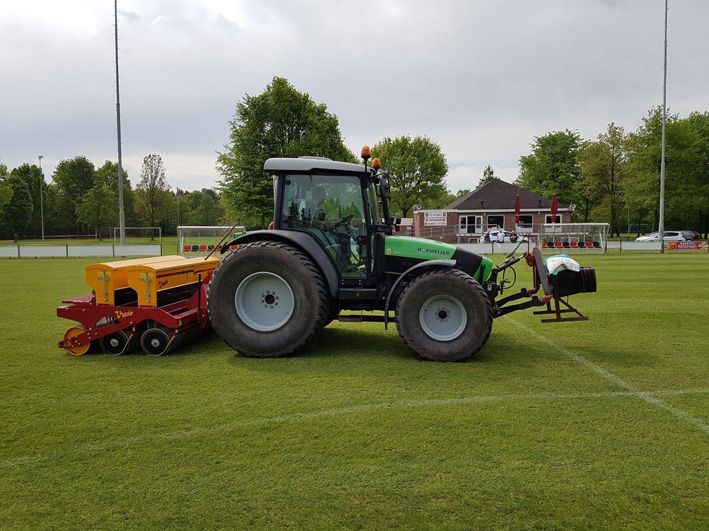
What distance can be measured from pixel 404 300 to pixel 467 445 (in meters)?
2.54

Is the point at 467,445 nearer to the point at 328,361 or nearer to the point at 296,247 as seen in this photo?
the point at 328,361

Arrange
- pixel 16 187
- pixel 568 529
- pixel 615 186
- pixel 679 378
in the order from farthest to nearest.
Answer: pixel 16 187, pixel 615 186, pixel 679 378, pixel 568 529

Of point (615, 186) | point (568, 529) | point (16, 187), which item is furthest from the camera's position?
point (16, 187)

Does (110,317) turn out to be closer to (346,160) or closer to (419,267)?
(419,267)

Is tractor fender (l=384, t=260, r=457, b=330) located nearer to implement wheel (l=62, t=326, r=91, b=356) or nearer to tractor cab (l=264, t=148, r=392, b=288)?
tractor cab (l=264, t=148, r=392, b=288)

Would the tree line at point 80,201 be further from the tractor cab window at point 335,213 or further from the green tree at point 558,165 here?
the tractor cab window at point 335,213

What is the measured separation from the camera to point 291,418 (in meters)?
4.35

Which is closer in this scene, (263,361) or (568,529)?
(568,529)

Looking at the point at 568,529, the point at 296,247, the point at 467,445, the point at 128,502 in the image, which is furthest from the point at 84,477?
the point at 296,247

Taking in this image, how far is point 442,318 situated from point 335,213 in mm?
1911

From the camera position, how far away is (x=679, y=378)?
5539 millimetres

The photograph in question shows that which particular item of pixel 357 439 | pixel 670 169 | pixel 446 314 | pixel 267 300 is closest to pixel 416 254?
pixel 446 314

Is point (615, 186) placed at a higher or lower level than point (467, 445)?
higher

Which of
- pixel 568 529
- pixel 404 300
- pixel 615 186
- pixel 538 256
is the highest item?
pixel 615 186
